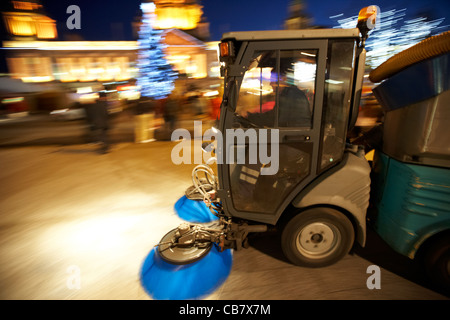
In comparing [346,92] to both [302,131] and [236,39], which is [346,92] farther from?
[236,39]

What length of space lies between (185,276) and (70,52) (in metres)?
43.0

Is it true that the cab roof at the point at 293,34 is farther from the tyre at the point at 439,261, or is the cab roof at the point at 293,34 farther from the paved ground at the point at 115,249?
the paved ground at the point at 115,249

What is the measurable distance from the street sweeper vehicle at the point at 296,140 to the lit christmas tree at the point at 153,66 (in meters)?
17.1

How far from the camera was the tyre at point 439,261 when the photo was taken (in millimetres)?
2227

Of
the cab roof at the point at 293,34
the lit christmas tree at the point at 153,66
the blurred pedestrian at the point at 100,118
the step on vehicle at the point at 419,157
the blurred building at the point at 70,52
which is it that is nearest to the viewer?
the step on vehicle at the point at 419,157

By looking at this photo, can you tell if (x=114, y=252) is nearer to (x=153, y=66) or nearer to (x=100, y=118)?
(x=100, y=118)

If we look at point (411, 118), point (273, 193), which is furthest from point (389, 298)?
point (411, 118)

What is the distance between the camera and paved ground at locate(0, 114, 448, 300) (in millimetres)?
2490

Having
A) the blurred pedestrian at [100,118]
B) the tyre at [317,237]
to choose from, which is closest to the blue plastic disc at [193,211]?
the tyre at [317,237]

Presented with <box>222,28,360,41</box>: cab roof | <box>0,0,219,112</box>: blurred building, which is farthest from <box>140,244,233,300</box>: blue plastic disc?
<box>0,0,219,112</box>: blurred building

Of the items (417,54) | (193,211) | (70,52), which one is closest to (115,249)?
(193,211)

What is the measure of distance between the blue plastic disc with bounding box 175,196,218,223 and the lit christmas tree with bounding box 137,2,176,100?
608 inches

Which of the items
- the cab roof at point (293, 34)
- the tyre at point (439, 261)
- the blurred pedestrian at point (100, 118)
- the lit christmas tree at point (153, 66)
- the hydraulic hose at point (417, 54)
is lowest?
the tyre at point (439, 261)

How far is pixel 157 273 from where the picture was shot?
272cm
